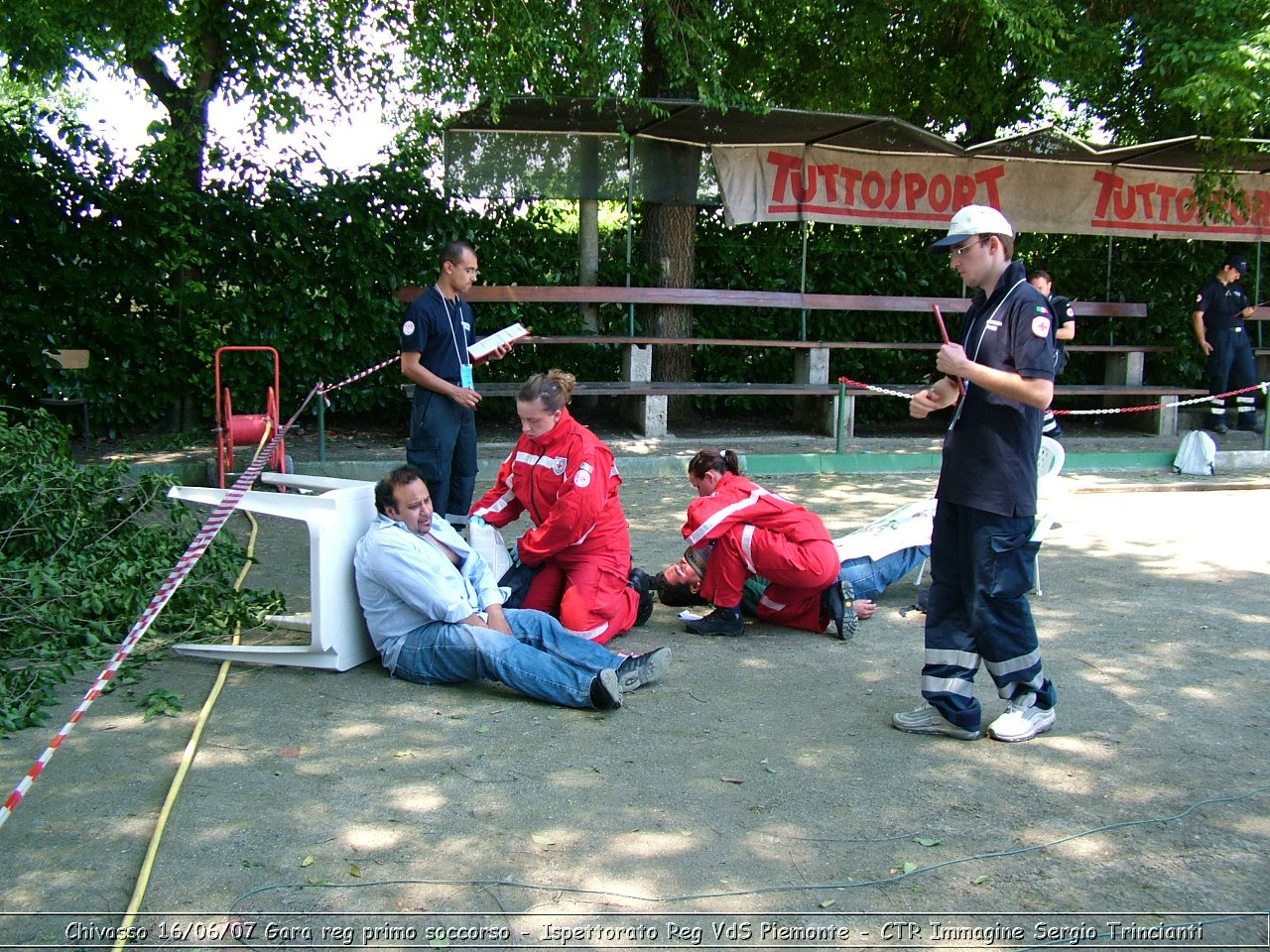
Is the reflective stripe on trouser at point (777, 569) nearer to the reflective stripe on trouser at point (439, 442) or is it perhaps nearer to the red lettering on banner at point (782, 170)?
the reflective stripe on trouser at point (439, 442)

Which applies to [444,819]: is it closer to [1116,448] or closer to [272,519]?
[272,519]

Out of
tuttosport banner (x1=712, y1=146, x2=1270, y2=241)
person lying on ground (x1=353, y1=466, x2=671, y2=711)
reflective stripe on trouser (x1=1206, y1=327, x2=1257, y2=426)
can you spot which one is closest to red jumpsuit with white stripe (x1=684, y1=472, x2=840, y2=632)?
person lying on ground (x1=353, y1=466, x2=671, y2=711)

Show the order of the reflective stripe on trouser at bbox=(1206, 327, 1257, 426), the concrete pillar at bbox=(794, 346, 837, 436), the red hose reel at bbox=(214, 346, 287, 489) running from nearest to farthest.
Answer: the red hose reel at bbox=(214, 346, 287, 489) < the concrete pillar at bbox=(794, 346, 837, 436) < the reflective stripe on trouser at bbox=(1206, 327, 1257, 426)

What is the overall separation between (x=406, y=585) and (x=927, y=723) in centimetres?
214

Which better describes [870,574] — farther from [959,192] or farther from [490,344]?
[959,192]

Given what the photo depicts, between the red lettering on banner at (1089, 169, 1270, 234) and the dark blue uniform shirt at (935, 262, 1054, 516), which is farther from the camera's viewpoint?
the red lettering on banner at (1089, 169, 1270, 234)

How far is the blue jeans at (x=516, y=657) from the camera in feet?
15.5

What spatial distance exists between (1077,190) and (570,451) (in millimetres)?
10222

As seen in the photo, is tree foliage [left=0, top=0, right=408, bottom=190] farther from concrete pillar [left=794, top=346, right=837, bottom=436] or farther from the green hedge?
concrete pillar [left=794, top=346, right=837, bottom=436]

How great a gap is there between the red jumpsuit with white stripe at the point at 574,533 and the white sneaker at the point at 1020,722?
188cm

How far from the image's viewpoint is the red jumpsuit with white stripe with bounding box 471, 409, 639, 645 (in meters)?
5.41

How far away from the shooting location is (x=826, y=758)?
424 cm

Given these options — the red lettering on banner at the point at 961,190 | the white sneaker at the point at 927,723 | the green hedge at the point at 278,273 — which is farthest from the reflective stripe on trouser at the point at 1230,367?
the white sneaker at the point at 927,723

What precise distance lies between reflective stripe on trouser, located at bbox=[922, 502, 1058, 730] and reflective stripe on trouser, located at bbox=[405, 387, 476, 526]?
3.06 m
